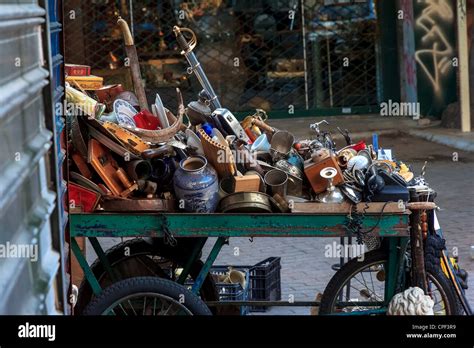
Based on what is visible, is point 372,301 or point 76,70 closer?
point 372,301

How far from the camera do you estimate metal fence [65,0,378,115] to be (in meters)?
14.3

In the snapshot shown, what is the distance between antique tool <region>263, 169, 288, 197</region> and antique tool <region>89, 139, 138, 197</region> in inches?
27.0

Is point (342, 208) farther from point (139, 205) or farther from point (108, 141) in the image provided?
point (108, 141)

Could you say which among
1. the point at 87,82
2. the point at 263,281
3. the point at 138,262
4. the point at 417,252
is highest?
the point at 87,82

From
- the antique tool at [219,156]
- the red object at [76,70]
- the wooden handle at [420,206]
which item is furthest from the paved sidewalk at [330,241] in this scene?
the red object at [76,70]

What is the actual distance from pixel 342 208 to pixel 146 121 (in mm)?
1333

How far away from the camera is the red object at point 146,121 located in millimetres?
5938

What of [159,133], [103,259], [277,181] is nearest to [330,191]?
[277,181]

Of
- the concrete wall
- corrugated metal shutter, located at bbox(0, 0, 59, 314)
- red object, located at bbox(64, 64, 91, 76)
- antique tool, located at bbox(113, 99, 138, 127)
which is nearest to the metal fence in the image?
the concrete wall

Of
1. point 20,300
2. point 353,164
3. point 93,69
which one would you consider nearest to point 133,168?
point 353,164

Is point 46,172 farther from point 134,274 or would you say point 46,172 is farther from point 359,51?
point 359,51

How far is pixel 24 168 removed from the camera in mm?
3215

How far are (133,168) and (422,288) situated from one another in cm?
160

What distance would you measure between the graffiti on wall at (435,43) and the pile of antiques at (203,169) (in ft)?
27.5
